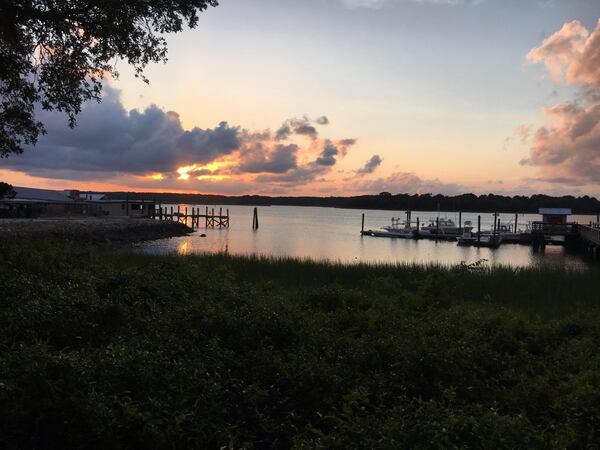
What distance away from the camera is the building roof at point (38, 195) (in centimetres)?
8844

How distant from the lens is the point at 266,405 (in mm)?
6664

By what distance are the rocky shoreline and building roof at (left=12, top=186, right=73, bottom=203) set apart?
24.7 m

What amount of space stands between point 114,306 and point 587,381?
779 cm

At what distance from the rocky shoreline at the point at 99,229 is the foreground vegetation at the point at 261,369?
3973 cm

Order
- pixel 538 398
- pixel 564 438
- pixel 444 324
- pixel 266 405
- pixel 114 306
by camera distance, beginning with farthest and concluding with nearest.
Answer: pixel 444 324 < pixel 114 306 < pixel 538 398 < pixel 266 405 < pixel 564 438

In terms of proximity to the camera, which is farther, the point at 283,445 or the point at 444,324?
the point at 444,324

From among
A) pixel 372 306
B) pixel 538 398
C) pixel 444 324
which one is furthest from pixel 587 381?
pixel 372 306

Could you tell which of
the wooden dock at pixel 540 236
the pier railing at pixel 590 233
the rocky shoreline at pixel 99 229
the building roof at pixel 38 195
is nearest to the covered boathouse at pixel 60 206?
the building roof at pixel 38 195

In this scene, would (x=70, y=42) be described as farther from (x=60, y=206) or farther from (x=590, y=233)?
(x=60, y=206)

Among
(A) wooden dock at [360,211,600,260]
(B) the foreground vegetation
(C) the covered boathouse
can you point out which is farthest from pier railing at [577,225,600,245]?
(C) the covered boathouse

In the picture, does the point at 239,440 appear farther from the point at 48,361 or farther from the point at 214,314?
the point at 214,314

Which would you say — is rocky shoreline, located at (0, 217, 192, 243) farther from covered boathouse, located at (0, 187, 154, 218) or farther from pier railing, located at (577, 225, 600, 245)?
pier railing, located at (577, 225, 600, 245)

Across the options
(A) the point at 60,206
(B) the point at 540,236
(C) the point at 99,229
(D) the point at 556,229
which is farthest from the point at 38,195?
(D) the point at 556,229

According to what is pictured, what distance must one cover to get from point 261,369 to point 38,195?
9746cm
